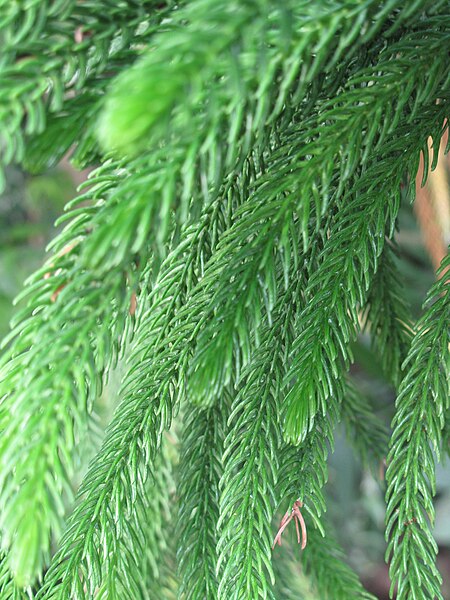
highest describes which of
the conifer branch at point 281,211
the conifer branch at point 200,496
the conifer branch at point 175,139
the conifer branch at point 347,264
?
the conifer branch at point 175,139

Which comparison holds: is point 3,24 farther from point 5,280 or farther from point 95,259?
point 5,280

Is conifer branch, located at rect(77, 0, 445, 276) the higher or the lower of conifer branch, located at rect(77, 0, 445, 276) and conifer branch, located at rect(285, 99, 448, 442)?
the higher

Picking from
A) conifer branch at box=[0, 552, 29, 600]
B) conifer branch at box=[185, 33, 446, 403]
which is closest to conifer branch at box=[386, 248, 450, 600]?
conifer branch at box=[185, 33, 446, 403]

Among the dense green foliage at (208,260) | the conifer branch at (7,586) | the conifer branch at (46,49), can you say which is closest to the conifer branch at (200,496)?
the dense green foliage at (208,260)

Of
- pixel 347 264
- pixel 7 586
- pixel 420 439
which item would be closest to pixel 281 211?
pixel 347 264

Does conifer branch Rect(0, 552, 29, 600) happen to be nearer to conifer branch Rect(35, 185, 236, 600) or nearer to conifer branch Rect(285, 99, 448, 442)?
conifer branch Rect(35, 185, 236, 600)

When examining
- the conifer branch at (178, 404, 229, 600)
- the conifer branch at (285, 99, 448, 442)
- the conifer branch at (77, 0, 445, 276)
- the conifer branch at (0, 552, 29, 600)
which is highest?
the conifer branch at (77, 0, 445, 276)

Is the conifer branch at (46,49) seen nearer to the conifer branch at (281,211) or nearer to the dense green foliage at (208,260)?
the dense green foliage at (208,260)

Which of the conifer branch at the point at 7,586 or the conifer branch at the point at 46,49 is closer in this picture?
the conifer branch at the point at 46,49
